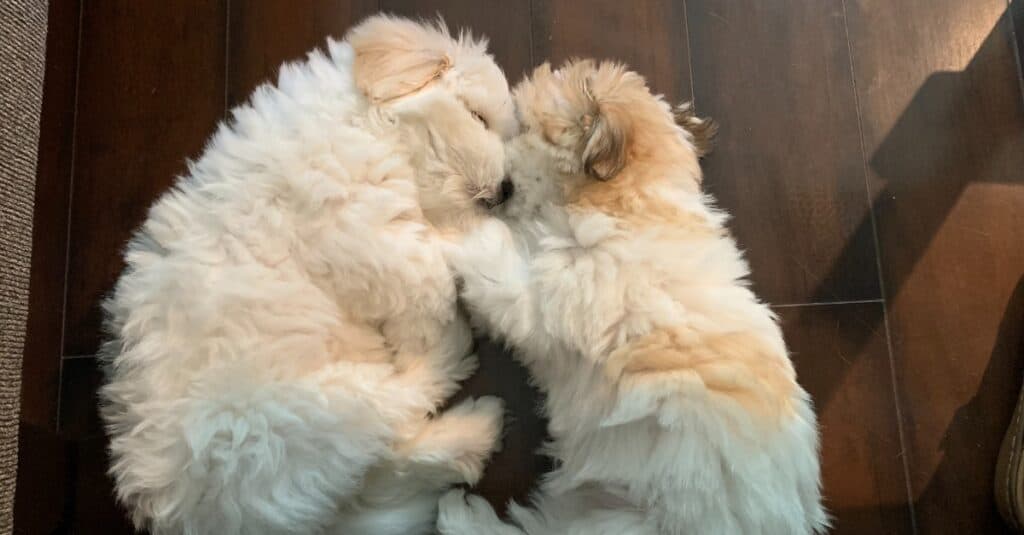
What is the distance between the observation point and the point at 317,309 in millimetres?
1504

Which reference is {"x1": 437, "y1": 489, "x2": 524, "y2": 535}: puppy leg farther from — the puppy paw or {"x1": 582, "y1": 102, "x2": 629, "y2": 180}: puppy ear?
{"x1": 582, "y1": 102, "x2": 629, "y2": 180}: puppy ear

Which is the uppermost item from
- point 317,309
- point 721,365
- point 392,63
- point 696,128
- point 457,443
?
point 392,63

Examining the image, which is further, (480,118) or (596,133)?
(480,118)

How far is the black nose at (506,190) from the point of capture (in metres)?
1.66

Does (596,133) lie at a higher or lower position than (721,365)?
higher

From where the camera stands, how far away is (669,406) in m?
1.35

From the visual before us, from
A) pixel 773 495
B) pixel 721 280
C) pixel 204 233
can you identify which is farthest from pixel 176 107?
pixel 773 495

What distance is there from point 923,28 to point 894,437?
1154 millimetres

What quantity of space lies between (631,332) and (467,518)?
566 mm

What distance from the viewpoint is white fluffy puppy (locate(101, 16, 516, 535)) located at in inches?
54.4

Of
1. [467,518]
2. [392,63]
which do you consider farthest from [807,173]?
[467,518]

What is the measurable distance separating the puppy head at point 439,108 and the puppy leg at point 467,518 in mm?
638

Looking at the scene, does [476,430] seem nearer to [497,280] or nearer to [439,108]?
[497,280]

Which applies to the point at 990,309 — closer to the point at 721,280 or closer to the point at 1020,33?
the point at 1020,33
